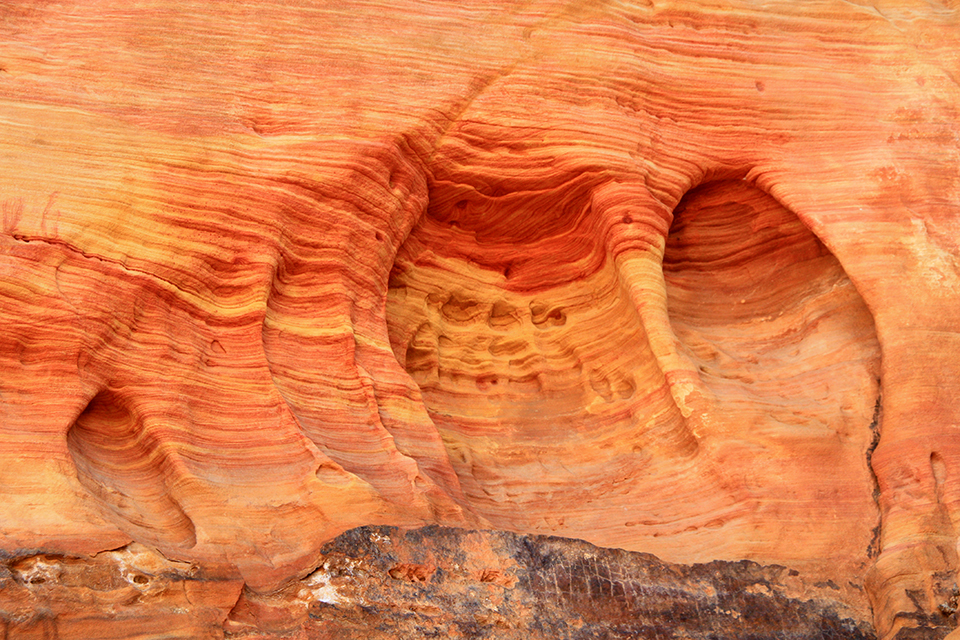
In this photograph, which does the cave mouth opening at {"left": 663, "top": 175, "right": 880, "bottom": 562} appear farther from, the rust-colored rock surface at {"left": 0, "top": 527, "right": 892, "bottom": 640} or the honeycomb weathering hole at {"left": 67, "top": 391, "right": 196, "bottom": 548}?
the honeycomb weathering hole at {"left": 67, "top": 391, "right": 196, "bottom": 548}

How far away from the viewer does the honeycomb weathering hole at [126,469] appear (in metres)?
5.20

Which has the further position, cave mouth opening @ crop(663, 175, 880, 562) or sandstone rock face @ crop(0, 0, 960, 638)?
cave mouth opening @ crop(663, 175, 880, 562)

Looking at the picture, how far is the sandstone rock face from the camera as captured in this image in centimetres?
552

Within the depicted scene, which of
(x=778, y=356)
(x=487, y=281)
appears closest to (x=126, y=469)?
(x=487, y=281)

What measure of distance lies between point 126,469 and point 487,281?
329cm

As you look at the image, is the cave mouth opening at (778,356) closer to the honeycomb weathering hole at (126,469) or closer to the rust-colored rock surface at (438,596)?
the rust-colored rock surface at (438,596)

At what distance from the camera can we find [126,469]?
547cm

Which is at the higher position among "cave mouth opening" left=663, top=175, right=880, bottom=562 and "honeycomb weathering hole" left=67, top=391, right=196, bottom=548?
"cave mouth opening" left=663, top=175, right=880, bottom=562

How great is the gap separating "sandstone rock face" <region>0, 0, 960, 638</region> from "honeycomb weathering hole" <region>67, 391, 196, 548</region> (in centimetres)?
2

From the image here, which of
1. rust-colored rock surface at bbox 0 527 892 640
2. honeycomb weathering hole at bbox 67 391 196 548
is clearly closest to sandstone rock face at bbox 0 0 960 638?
honeycomb weathering hole at bbox 67 391 196 548

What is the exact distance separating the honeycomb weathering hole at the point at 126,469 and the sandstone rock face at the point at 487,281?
0.07 feet

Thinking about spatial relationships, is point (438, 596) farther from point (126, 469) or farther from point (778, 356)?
point (778, 356)

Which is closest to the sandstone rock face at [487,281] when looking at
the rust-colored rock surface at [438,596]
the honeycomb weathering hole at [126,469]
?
the honeycomb weathering hole at [126,469]

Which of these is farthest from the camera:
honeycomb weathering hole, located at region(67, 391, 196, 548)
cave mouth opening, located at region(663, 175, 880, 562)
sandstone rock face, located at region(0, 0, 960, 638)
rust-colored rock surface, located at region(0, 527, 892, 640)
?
cave mouth opening, located at region(663, 175, 880, 562)
